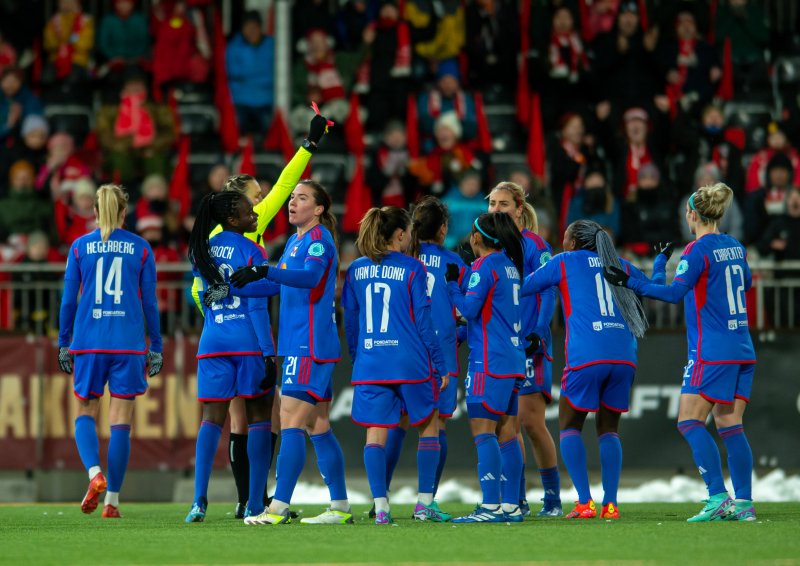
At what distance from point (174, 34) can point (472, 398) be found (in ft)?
34.8

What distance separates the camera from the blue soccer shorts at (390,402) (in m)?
9.34

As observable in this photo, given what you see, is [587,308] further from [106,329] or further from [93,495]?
[93,495]

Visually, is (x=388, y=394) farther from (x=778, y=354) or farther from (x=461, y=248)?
(x=778, y=354)

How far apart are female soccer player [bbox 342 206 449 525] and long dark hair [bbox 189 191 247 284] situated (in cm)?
90

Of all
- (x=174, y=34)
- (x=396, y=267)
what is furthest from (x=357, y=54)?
(x=396, y=267)

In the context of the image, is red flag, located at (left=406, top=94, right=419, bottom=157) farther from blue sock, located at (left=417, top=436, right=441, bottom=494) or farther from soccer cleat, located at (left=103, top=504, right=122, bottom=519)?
blue sock, located at (left=417, top=436, right=441, bottom=494)

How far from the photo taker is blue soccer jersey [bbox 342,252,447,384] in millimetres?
9359

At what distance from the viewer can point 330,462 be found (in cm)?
957

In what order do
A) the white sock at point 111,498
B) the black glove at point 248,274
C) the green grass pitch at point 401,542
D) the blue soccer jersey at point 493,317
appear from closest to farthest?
the green grass pitch at point 401,542 → the black glove at point 248,274 → the blue soccer jersey at point 493,317 → the white sock at point 111,498

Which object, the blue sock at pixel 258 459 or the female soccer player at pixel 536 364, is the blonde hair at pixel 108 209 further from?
the female soccer player at pixel 536 364

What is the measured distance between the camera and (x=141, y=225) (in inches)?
636

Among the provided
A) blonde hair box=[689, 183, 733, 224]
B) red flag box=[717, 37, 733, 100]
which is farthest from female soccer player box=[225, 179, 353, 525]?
red flag box=[717, 37, 733, 100]

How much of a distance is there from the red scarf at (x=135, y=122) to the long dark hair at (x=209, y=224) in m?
8.14

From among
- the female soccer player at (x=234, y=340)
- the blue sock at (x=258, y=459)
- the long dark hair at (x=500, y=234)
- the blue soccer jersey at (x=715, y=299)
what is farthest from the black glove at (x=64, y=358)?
the blue soccer jersey at (x=715, y=299)
